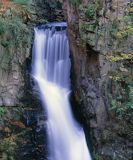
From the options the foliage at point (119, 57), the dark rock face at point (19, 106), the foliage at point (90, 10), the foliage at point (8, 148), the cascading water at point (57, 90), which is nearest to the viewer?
the foliage at point (119, 57)

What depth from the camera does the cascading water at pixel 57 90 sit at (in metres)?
10.8

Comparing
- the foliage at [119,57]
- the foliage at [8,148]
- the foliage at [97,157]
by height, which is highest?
the foliage at [119,57]

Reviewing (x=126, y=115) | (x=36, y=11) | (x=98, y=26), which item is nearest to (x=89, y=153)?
(x=126, y=115)

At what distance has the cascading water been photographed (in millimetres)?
10828

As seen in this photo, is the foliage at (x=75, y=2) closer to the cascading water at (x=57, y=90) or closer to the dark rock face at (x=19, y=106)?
the dark rock face at (x=19, y=106)

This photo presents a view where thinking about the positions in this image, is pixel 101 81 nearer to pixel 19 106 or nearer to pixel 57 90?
pixel 57 90

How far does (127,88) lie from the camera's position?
9.73 m

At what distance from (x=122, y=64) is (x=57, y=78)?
327cm

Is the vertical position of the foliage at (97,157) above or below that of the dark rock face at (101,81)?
below

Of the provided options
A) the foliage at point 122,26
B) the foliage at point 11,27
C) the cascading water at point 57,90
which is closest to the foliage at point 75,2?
the foliage at point 122,26

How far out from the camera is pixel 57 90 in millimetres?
12289

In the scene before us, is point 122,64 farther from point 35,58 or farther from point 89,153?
point 35,58

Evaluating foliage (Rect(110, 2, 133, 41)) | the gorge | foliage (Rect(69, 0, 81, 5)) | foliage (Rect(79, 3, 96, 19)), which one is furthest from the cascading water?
foliage (Rect(110, 2, 133, 41))

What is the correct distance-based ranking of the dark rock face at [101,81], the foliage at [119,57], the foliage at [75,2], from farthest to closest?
the foliage at [75,2] → the dark rock face at [101,81] → the foliage at [119,57]
